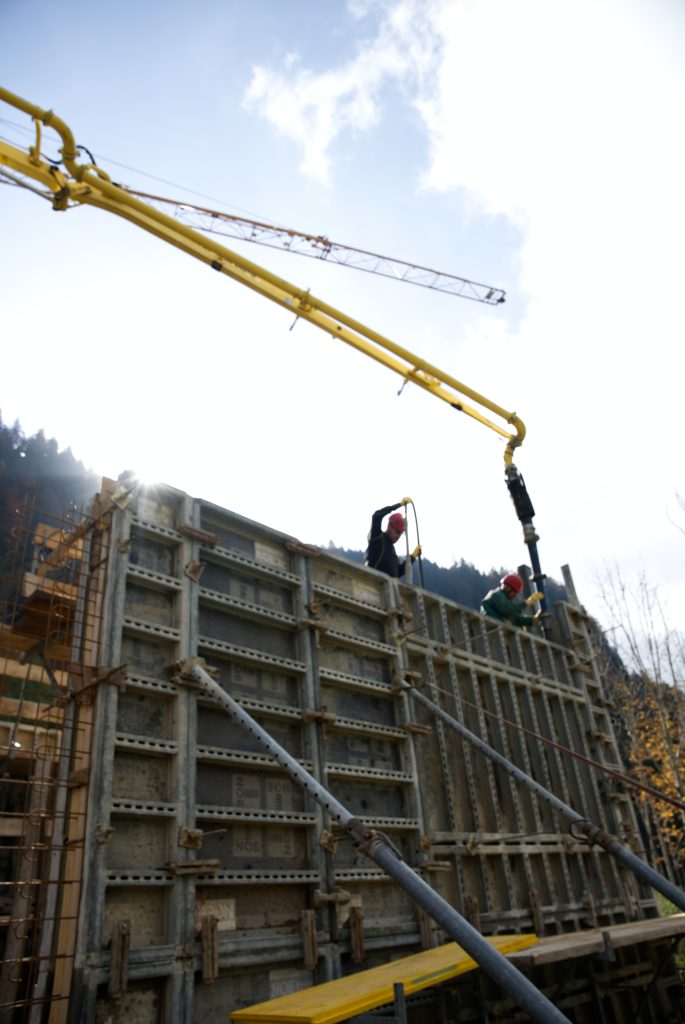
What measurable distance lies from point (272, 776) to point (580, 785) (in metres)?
7.20

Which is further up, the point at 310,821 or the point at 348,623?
the point at 348,623

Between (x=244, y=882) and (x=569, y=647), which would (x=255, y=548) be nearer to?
(x=244, y=882)

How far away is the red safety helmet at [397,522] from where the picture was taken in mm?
12562

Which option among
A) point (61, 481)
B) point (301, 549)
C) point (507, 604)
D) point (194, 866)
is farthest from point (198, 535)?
point (61, 481)

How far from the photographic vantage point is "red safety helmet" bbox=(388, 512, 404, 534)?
1256 centimetres

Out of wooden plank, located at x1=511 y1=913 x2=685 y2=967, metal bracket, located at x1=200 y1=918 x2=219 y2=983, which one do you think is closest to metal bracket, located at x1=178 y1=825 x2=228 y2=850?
metal bracket, located at x1=200 y1=918 x2=219 y2=983

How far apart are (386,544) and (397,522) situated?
0.54m

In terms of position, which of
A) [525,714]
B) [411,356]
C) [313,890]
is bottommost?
[313,890]

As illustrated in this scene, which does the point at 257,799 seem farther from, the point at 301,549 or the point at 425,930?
the point at 301,549

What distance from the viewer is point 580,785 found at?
12.8 meters

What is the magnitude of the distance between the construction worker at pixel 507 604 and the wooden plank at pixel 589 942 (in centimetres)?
525

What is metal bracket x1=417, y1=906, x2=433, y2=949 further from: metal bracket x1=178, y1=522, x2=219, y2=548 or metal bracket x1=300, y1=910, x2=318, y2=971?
metal bracket x1=178, y1=522, x2=219, y2=548

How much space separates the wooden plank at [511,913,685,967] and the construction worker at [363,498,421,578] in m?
5.67

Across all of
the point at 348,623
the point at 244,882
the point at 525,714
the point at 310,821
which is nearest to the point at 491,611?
the point at 525,714
